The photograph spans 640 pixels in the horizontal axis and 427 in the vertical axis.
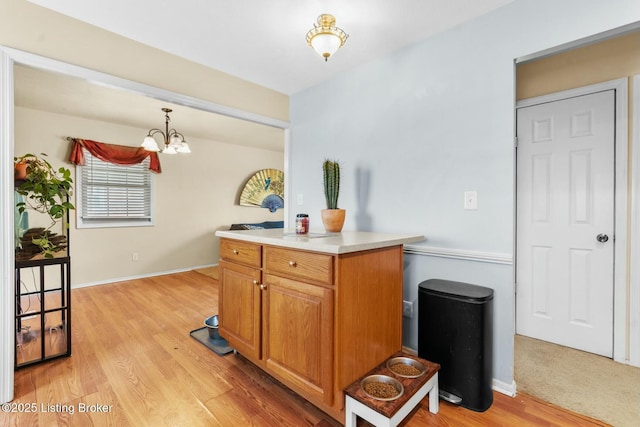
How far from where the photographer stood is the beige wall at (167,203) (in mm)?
3736

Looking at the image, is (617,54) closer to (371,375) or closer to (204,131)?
(371,375)

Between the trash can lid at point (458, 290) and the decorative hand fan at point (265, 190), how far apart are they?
4429mm

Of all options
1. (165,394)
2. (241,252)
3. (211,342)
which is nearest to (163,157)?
(211,342)

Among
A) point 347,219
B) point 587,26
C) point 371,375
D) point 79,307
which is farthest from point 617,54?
point 79,307

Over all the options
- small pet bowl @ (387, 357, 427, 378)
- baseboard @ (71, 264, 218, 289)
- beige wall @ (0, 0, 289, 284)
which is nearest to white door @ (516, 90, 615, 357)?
small pet bowl @ (387, 357, 427, 378)

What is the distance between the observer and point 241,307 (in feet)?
6.36

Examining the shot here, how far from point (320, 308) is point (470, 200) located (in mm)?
1169

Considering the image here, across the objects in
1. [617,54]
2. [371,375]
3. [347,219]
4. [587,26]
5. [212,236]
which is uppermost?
[617,54]

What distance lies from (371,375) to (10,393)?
1999 mm

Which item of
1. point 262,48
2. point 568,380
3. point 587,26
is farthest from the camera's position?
point 262,48

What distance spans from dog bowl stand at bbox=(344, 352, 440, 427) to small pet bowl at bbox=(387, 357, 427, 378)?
0.03 meters

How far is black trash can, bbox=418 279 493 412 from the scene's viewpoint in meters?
1.58

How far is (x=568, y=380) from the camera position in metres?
1.85

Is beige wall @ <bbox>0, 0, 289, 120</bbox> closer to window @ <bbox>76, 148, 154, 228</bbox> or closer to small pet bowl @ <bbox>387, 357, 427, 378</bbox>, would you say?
small pet bowl @ <bbox>387, 357, 427, 378</bbox>
